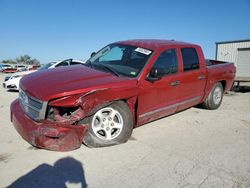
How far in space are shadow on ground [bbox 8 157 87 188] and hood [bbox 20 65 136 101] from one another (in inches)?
36.1

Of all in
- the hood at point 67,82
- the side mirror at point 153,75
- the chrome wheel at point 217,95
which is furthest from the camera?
the chrome wheel at point 217,95

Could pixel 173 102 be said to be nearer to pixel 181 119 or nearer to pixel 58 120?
pixel 181 119

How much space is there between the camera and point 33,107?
3105mm

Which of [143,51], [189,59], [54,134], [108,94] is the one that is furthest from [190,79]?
[54,134]

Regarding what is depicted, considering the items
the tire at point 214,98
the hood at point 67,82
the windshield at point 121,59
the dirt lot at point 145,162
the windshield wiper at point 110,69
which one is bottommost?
the dirt lot at point 145,162

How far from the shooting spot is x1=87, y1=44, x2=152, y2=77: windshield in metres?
3.86

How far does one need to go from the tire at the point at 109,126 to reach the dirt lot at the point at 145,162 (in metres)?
0.13

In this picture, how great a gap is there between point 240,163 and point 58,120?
2.63 metres

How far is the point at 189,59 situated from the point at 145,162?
2.78m

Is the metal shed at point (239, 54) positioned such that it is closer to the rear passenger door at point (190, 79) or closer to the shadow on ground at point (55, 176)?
the rear passenger door at point (190, 79)

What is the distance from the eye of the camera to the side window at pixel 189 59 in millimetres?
4652

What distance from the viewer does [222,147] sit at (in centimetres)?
353

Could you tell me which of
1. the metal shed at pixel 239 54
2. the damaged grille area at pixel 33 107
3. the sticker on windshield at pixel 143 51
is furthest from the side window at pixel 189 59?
the metal shed at pixel 239 54

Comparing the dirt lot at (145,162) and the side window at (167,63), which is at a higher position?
the side window at (167,63)
